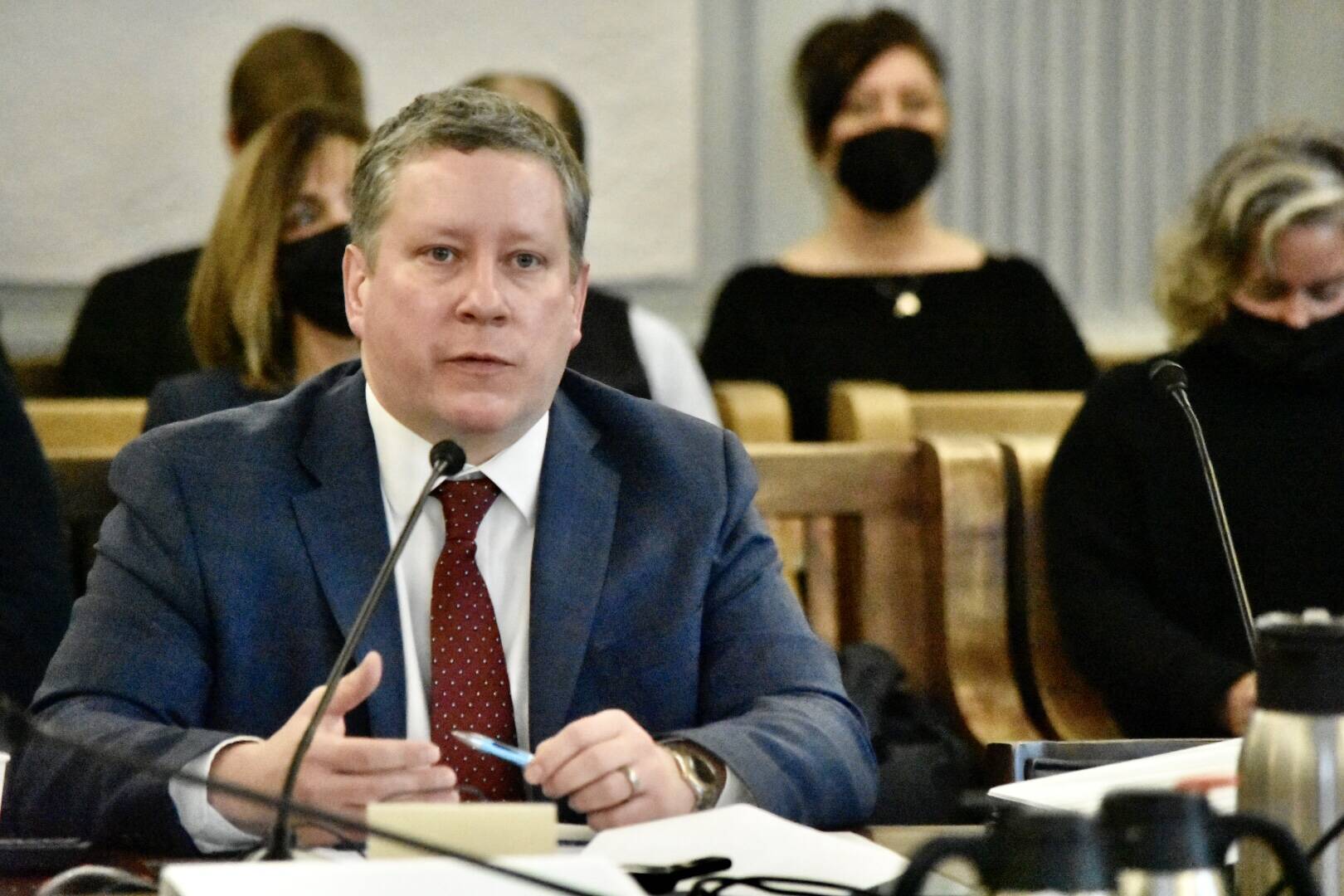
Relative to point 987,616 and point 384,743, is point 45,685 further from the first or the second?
point 987,616

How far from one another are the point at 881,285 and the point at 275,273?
157 centimetres

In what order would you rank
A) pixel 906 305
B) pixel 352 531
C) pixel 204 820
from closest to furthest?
1. pixel 204 820
2. pixel 352 531
3. pixel 906 305

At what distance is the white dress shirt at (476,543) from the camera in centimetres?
198

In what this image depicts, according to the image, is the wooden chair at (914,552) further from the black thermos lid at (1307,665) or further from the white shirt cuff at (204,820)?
the black thermos lid at (1307,665)

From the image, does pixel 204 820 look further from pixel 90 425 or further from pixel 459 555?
pixel 90 425

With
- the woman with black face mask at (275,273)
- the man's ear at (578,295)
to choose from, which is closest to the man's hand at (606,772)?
the man's ear at (578,295)

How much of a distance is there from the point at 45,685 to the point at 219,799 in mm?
294

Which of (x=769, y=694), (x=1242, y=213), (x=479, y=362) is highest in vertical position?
(x=1242, y=213)

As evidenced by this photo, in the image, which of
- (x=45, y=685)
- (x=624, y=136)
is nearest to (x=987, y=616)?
(x=45, y=685)

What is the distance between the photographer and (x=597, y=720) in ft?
5.56

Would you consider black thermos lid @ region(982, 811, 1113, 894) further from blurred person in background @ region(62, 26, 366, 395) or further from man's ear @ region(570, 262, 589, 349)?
blurred person in background @ region(62, 26, 366, 395)

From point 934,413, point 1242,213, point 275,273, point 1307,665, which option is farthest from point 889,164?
point 1307,665

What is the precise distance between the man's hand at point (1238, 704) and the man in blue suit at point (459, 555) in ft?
3.15

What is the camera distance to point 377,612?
1949mm
